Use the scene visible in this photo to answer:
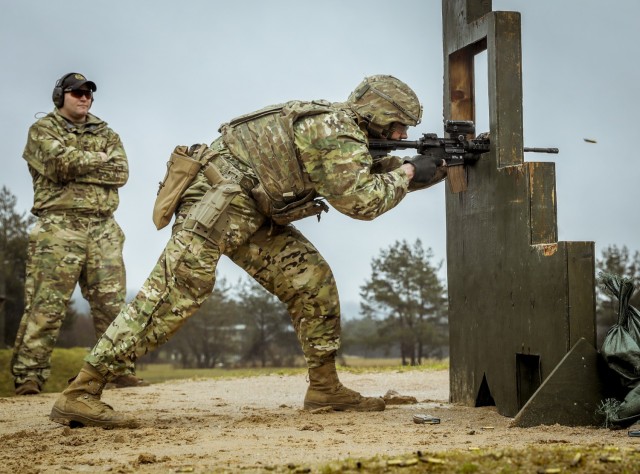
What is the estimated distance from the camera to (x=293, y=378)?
35.1 feet

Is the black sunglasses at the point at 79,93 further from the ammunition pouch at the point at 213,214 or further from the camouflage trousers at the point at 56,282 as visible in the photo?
the ammunition pouch at the point at 213,214

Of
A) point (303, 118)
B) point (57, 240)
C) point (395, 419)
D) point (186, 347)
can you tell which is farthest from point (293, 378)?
point (186, 347)

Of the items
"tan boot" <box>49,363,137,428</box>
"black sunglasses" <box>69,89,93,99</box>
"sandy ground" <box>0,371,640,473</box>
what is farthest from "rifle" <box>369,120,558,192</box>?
"black sunglasses" <box>69,89,93,99</box>

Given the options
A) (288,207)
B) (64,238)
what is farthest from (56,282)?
(288,207)

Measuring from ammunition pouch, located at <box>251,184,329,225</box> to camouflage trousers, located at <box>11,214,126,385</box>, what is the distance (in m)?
3.50

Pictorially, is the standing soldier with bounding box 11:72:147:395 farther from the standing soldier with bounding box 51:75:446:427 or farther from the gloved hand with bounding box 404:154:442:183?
the gloved hand with bounding box 404:154:442:183

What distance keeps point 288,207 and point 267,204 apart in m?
0.14

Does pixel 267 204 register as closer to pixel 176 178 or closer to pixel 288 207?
pixel 288 207

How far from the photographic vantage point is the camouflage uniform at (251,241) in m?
5.99

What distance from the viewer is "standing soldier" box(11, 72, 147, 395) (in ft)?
30.1

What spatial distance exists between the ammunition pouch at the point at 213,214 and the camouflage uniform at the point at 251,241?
0.06ft

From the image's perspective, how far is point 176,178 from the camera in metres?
6.35

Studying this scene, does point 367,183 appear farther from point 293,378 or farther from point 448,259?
point 293,378

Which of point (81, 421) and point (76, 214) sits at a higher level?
point (76, 214)
